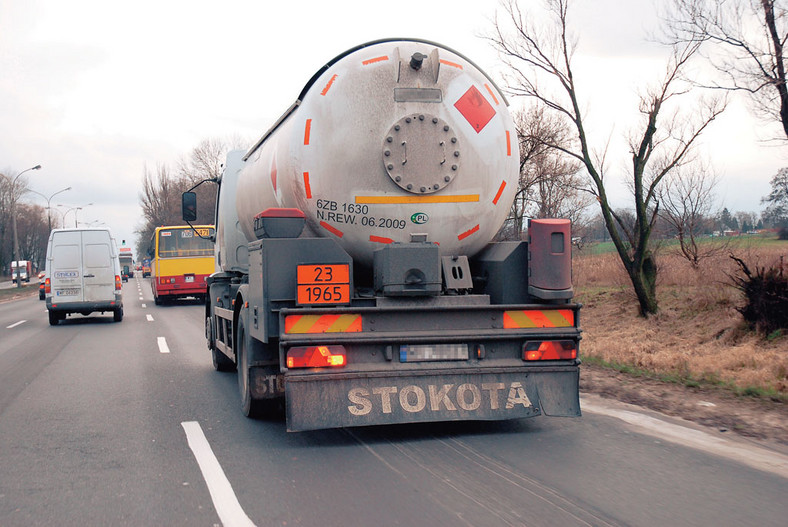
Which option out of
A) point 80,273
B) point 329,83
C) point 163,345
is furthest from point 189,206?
point 80,273

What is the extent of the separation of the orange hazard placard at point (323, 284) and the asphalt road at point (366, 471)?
1154 millimetres

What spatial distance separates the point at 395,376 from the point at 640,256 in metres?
14.2

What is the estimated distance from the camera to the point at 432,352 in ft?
18.8

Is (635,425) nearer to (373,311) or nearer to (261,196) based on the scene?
(373,311)

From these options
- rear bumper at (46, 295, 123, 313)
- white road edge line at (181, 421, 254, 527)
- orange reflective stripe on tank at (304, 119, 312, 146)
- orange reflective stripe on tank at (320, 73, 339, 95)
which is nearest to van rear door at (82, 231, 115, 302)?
rear bumper at (46, 295, 123, 313)

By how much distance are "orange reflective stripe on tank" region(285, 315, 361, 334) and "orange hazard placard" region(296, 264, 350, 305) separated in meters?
0.13

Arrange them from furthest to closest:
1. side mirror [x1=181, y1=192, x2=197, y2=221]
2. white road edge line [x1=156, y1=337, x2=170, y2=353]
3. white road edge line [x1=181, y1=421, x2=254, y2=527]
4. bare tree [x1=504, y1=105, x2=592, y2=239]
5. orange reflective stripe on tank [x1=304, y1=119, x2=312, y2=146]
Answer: bare tree [x1=504, y1=105, x2=592, y2=239] < white road edge line [x1=156, y1=337, x2=170, y2=353] < side mirror [x1=181, y1=192, x2=197, y2=221] < orange reflective stripe on tank [x1=304, y1=119, x2=312, y2=146] < white road edge line [x1=181, y1=421, x2=254, y2=527]

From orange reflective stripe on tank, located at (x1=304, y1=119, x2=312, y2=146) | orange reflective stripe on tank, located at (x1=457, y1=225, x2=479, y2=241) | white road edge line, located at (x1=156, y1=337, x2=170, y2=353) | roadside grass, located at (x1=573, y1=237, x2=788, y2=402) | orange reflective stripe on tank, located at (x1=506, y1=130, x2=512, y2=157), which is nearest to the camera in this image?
orange reflective stripe on tank, located at (x1=304, y1=119, x2=312, y2=146)

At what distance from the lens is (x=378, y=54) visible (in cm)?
606

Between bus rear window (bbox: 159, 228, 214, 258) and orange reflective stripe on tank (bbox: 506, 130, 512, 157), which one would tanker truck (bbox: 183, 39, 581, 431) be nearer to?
orange reflective stripe on tank (bbox: 506, 130, 512, 157)

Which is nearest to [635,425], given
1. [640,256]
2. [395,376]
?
[395,376]

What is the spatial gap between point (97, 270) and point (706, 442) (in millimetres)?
17724

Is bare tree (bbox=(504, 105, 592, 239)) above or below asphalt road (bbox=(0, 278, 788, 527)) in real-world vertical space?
above

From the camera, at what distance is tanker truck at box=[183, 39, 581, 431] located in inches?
220
